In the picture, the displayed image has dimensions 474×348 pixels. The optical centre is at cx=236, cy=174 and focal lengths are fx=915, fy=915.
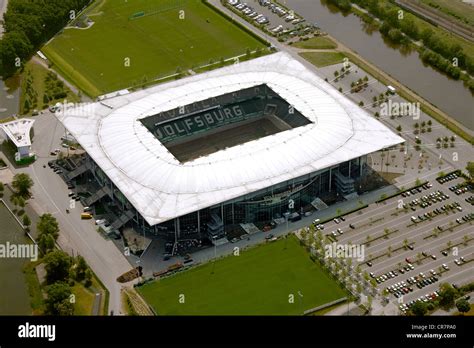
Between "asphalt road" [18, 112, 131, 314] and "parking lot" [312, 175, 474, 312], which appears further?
"asphalt road" [18, 112, 131, 314]

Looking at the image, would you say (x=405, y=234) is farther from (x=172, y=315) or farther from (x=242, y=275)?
(x=172, y=315)

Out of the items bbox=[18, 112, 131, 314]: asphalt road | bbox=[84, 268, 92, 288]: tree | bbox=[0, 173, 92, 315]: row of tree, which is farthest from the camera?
bbox=[18, 112, 131, 314]: asphalt road

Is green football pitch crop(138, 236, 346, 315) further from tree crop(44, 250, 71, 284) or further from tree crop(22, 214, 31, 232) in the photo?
tree crop(22, 214, 31, 232)

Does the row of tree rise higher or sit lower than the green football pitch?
higher

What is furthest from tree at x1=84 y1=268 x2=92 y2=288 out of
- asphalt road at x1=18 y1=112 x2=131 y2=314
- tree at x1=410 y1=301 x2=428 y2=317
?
tree at x1=410 y1=301 x2=428 y2=317

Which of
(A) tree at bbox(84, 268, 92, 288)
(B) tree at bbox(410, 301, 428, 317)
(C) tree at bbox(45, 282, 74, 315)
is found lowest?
(B) tree at bbox(410, 301, 428, 317)

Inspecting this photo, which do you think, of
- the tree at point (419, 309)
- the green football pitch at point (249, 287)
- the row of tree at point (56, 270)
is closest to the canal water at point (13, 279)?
the row of tree at point (56, 270)

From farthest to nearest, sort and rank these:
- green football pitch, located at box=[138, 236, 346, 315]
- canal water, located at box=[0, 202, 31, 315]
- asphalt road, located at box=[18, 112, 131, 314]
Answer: asphalt road, located at box=[18, 112, 131, 314], canal water, located at box=[0, 202, 31, 315], green football pitch, located at box=[138, 236, 346, 315]

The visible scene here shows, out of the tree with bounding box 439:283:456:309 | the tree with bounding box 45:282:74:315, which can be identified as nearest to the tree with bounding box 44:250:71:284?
the tree with bounding box 45:282:74:315
